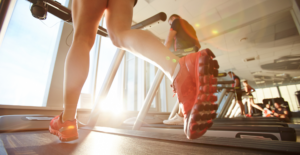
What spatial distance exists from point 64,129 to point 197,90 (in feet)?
1.83

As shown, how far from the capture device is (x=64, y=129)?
0.61 metres

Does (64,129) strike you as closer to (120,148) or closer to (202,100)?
(120,148)

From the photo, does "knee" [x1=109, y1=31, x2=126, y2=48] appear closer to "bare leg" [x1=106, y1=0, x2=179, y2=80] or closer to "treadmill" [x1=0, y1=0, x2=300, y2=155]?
"bare leg" [x1=106, y1=0, x2=179, y2=80]

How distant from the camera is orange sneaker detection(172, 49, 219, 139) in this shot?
0.46 meters

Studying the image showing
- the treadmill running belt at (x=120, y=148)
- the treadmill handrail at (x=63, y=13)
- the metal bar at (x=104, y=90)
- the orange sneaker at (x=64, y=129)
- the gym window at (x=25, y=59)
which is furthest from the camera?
the gym window at (x=25, y=59)

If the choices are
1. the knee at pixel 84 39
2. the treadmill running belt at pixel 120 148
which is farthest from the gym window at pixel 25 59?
the treadmill running belt at pixel 120 148

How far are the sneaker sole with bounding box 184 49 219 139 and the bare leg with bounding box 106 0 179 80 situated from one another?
0.32 ft

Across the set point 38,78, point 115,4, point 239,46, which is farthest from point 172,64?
point 239,46

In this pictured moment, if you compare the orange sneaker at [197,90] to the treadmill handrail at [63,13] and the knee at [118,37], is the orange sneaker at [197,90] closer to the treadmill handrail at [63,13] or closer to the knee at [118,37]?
the knee at [118,37]

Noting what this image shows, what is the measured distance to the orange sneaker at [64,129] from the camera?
1.97 feet

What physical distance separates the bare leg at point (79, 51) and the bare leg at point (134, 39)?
0.07 meters

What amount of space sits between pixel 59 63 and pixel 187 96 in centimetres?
231

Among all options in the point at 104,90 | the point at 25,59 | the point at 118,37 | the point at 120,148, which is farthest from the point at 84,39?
the point at 25,59

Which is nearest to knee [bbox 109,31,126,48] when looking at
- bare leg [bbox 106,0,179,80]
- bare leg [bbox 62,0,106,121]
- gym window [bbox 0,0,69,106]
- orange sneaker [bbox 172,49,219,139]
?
bare leg [bbox 106,0,179,80]
